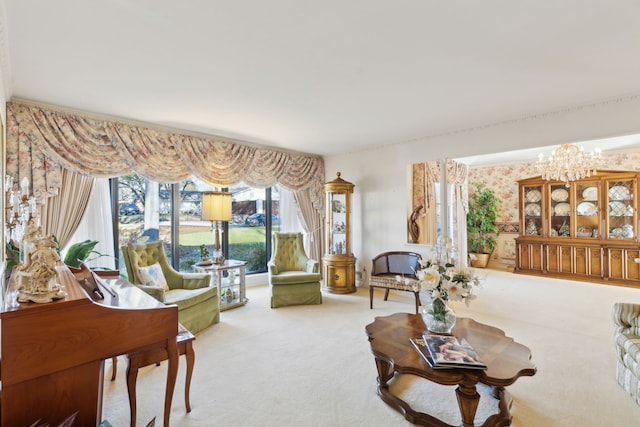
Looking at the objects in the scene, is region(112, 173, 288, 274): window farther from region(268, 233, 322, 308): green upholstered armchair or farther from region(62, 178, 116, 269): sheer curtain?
region(268, 233, 322, 308): green upholstered armchair

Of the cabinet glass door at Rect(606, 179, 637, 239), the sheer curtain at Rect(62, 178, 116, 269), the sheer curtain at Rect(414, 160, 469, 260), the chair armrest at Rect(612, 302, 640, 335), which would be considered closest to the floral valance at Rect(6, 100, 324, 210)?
the sheer curtain at Rect(62, 178, 116, 269)

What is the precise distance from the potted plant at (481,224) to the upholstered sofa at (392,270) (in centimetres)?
322

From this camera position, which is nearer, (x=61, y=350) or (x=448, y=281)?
(x=61, y=350)

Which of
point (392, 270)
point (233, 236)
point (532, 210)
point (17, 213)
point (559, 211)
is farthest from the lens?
point (532, 210)

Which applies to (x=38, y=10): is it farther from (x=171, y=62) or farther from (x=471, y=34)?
(x=471, y=34)

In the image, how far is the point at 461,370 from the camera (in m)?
1.68

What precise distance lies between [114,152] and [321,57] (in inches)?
108

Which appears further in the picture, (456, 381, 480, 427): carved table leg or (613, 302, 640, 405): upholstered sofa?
(613, 302, 640, 405): upholstered sofa

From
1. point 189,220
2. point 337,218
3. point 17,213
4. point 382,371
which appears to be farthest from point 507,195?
point 17,213

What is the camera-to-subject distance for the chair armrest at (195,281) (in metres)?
3.49

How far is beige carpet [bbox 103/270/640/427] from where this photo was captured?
1.93 meters

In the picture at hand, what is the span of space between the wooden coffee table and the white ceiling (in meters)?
1.99

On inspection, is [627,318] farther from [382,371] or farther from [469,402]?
[382,371]

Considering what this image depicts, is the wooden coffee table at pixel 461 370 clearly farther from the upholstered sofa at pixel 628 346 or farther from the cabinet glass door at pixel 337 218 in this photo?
the cabinet glass door at pixel 337 218
